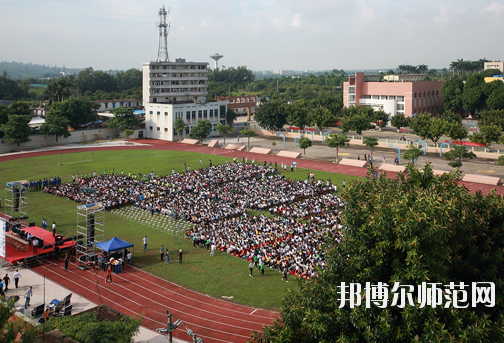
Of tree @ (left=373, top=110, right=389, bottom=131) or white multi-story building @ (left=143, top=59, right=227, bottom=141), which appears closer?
white multi-story building @ (left=143, top=59, right=227, bottom=141)

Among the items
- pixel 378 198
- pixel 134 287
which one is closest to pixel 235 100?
pixel 134 287

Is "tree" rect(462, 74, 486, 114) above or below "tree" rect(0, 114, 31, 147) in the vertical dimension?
above

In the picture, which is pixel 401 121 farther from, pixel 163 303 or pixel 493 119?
Answer: pixel 163 303

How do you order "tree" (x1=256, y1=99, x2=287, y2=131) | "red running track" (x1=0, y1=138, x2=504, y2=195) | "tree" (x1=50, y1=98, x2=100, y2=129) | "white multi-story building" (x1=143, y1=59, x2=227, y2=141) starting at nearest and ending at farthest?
1. "red running track" (x1=0, y1=138, x2=504, y2=195)
2. "tree" (x1=50, y1=98, x2=100, y2=129)
3. "white multi-story building" (x1=143, y1=59, x2=227, y2=141)
4. "tree" (x1=256, y1=99, x2=287, y2=131)

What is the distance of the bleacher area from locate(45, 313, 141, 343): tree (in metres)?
14.7

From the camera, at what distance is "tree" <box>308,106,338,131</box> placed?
7806cm

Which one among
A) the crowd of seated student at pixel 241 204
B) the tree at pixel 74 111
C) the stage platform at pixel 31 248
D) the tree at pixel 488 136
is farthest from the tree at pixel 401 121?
the stage platform at pixel 31 248

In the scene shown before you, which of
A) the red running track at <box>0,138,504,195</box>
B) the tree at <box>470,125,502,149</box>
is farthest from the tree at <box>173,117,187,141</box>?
the tree at <box>470,125,502,149</box>

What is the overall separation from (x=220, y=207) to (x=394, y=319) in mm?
23485

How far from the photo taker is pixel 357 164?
176 feet

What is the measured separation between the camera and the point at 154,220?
34.3 meters

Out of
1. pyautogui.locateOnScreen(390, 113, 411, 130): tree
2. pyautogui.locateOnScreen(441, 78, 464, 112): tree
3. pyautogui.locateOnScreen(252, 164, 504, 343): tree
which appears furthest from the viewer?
pyautogui.locateOnScreen(441, 78, 464, 112): tree

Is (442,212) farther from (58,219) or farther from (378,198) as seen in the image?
(58,219)

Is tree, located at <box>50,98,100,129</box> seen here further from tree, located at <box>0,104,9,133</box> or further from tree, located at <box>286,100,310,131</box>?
tree, located at <box>286,100,310,131</box>
